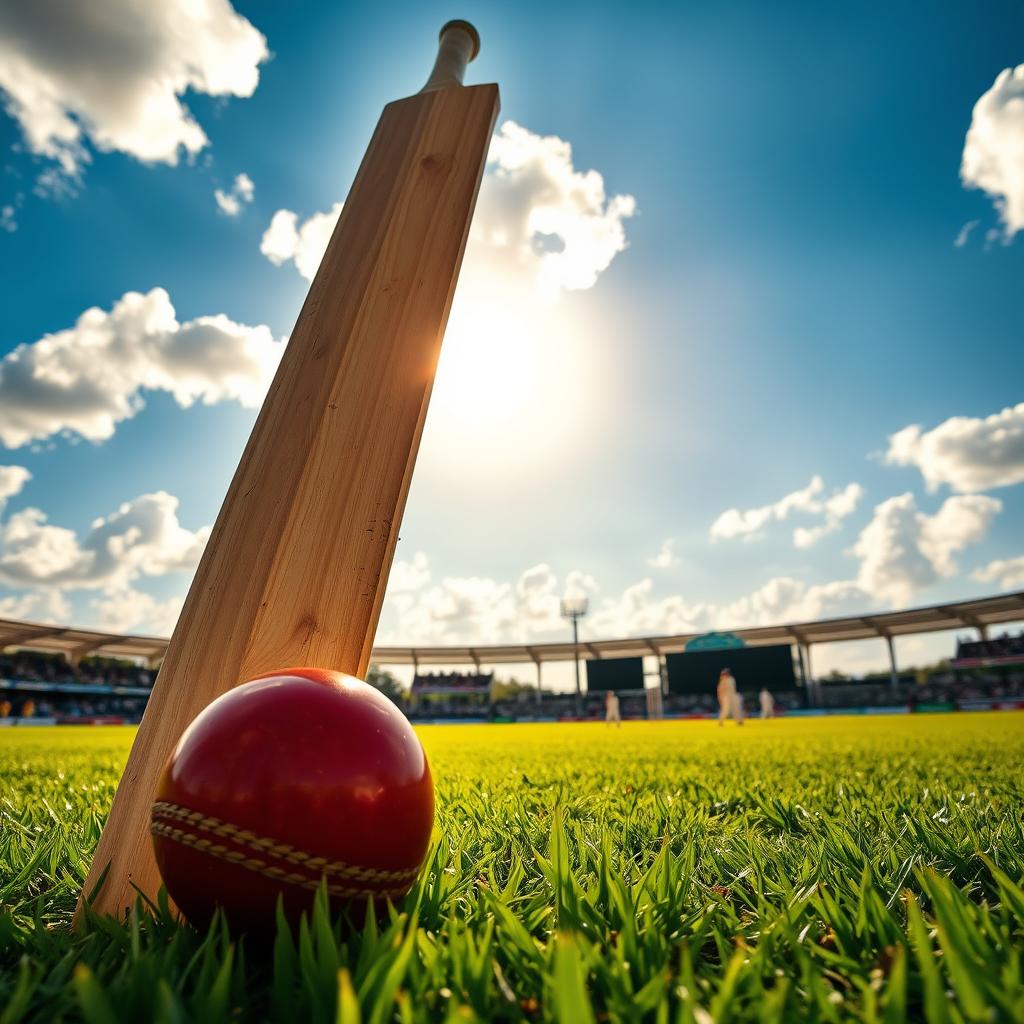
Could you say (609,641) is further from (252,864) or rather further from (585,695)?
(252,864)

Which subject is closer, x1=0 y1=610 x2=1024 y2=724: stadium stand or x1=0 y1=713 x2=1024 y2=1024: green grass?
x1=0 y1=713 x2=1024 y2=1024: green grass

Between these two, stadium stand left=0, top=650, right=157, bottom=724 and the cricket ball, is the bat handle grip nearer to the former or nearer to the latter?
the cricket ball

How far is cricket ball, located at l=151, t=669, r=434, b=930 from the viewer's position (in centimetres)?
124

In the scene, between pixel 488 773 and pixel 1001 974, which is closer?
pixel 1001 974

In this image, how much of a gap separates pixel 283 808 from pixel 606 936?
670 mm

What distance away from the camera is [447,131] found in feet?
8.69

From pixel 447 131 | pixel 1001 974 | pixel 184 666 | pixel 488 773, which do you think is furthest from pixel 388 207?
pixel 488 773

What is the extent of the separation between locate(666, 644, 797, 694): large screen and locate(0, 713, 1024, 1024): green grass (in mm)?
46355

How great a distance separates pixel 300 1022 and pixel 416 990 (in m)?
0.17

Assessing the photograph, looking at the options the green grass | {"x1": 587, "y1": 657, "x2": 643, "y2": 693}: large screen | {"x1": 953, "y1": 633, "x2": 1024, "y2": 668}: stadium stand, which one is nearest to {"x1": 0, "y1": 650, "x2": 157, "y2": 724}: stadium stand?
{"x1": 587, "y1": 657, "x2": 643, "y2": 693}: large screen

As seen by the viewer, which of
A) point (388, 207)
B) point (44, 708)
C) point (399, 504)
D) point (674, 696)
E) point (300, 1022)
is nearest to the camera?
point (300, 1022)

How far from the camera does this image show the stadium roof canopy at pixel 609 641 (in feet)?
123

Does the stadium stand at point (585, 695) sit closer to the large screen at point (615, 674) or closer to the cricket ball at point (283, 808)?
the large screen at point (615, 674)

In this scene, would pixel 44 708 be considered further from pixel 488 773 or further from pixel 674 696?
pixel 488 773
